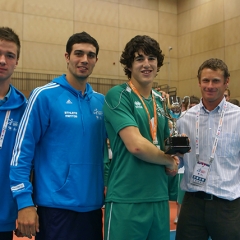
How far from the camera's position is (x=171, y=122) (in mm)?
Result: 2994

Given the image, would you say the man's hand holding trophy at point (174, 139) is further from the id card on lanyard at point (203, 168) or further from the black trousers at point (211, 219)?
the black trousers at point (211, 219)

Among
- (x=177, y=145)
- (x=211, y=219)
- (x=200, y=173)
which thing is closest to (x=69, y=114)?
(x=177, y=145)

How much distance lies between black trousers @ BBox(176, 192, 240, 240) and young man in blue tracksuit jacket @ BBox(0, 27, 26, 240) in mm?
1462

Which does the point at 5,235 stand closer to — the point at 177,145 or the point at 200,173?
the point at 177,145

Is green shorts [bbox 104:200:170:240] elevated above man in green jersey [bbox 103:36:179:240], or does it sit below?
below

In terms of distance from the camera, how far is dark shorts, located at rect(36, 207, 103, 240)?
8.68 feet

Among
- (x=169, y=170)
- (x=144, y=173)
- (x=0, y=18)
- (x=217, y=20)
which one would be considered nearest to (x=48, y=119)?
(x=144, y=173)

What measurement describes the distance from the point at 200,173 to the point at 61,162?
3.99 ft

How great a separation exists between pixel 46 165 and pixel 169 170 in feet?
2.94

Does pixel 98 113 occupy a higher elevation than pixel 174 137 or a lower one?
higher

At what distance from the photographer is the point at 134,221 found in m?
2.54

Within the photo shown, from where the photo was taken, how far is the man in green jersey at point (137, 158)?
8.31 feet

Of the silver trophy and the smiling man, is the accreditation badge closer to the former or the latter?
the smiling man

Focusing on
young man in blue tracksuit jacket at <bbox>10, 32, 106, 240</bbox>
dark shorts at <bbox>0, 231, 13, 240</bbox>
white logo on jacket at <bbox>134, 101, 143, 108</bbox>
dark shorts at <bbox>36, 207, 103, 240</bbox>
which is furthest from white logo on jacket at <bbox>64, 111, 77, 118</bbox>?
dark shorts at <bbox>0, 231, 13, 240</bbox>
